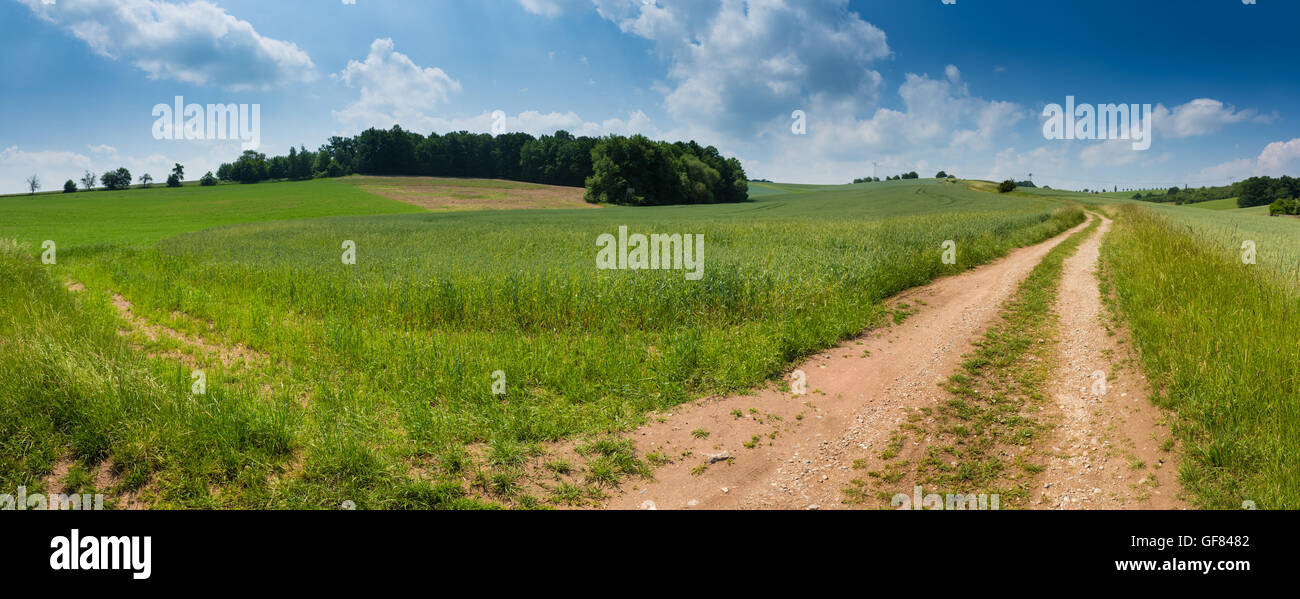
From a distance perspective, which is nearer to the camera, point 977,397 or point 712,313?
point 977,397

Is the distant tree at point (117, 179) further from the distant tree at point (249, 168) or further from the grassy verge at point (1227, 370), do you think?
the grassy verge at point (1227, 370)

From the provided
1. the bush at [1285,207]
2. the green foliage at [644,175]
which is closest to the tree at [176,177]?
the green foliage at [644,175]

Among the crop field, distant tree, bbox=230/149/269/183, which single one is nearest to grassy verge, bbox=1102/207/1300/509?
the crop field

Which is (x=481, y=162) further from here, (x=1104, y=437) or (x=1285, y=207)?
(x=1285, y=207)

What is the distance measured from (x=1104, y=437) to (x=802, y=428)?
307 cm

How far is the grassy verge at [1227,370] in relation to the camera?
413 centimetres

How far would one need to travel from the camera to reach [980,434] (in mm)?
5535

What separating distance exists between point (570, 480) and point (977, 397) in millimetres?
5245

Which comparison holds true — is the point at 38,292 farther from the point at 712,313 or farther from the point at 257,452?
the point at 712,313

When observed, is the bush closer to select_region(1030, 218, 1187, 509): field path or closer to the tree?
select_region(1030, 218, 1187, 509): field path

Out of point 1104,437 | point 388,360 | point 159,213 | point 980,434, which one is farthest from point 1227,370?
point 159,213
